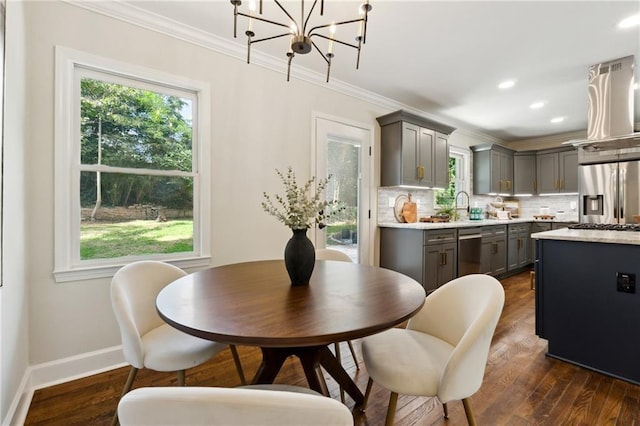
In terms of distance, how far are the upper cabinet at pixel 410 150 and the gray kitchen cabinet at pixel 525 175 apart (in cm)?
280

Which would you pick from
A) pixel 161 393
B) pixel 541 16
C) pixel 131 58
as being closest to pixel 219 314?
pixel 161 393

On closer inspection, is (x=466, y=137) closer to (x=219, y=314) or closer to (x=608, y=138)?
(x=608, y=138)

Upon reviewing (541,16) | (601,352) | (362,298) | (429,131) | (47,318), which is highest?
Result: (541,16)

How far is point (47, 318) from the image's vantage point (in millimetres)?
1957

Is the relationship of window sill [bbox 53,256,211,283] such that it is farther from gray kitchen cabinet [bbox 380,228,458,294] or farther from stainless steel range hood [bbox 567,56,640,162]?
stainless steel range hood [bbox 567,56,640,162]

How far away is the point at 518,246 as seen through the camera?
5.26 m

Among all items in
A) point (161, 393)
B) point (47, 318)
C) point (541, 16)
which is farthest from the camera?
point (541, 16)

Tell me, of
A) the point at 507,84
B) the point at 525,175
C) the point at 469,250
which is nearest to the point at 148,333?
the point at 469,250

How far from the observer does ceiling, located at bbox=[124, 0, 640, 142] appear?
2.20m

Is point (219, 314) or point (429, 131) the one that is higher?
point (429, 131)

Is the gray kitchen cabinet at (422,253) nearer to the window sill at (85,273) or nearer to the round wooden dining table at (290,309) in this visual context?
the round wooden dining table at (290,309)

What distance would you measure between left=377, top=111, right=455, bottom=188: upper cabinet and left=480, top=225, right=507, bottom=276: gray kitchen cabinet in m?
1.14

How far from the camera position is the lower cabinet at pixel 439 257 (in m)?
3.54

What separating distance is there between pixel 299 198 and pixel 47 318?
1.90 m
